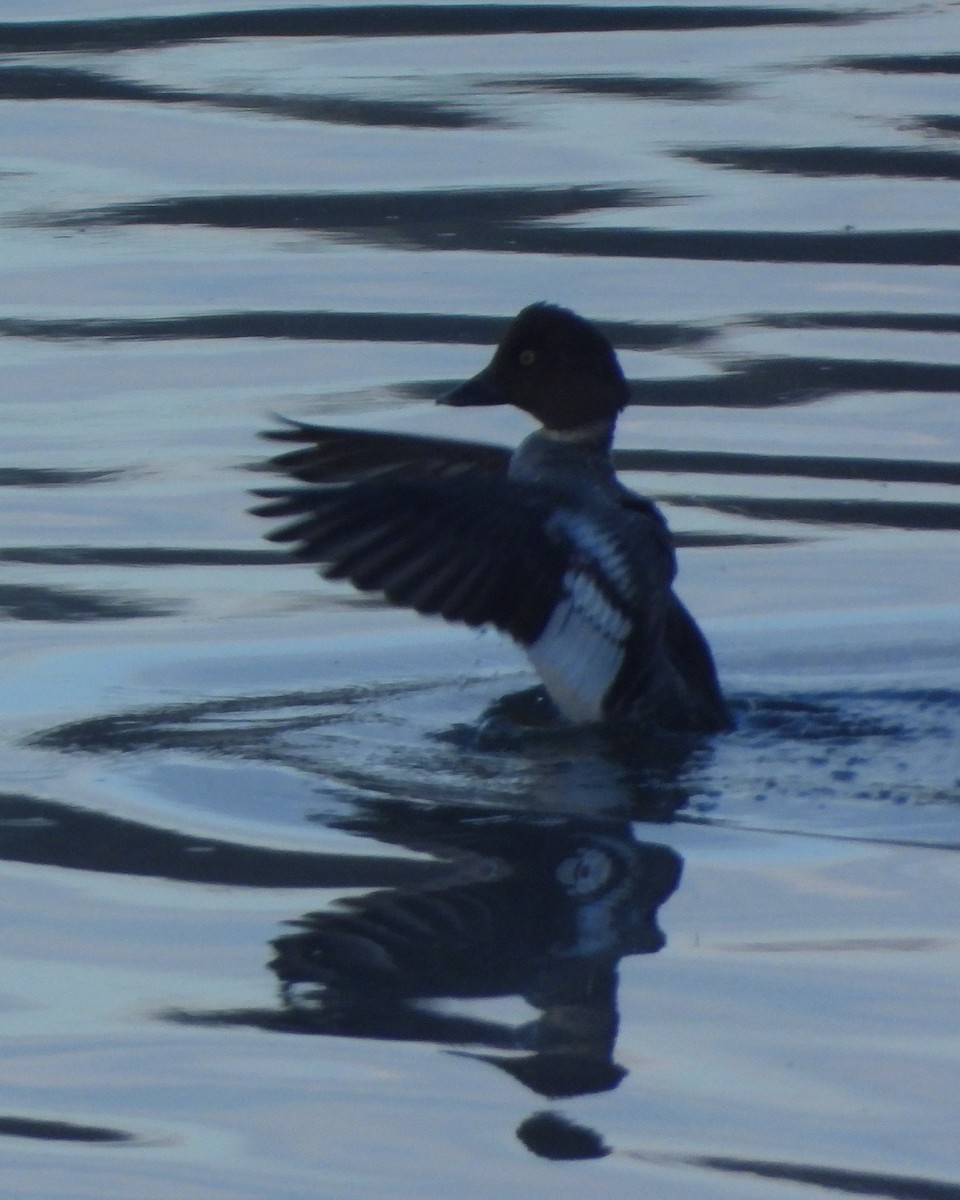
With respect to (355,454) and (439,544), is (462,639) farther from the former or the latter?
(439,544)

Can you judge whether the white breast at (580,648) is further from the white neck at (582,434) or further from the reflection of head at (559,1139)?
the reflection of head at (559,1139)

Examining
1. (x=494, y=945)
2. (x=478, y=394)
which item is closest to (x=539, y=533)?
(x=478, y=394)

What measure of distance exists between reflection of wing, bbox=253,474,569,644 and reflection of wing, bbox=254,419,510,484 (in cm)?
60

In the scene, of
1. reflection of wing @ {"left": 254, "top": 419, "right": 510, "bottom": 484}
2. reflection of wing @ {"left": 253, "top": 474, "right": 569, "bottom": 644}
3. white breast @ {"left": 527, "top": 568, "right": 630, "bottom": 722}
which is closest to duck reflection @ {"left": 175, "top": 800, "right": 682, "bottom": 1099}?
reflection of wing @ {"left": 253, "top": 474, "right": 569, "bottom": 644}

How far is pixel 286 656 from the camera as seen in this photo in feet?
20.5

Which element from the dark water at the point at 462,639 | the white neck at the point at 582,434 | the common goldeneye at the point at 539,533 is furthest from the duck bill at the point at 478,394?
the dark water at the point at 462,639

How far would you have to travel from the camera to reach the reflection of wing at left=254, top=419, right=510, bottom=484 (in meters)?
6.32

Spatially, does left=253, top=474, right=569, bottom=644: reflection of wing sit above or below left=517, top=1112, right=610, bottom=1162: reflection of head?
above

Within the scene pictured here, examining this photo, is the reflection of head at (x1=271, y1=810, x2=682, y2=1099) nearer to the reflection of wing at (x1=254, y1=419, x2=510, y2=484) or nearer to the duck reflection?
the duck reflection

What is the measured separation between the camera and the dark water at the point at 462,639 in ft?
12.5

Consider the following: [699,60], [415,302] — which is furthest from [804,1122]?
[699,60]

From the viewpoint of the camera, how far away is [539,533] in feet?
18.9

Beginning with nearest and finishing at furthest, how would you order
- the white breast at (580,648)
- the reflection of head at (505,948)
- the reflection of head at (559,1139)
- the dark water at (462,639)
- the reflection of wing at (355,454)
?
1. the reflection of head at (559,1139)
2. the dark water at (462,639)
3. the reflection of head at (505,948)
4. the white breast at (580,648)
5. the reflection of wing at (355,454)

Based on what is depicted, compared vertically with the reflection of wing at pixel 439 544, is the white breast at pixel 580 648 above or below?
below
